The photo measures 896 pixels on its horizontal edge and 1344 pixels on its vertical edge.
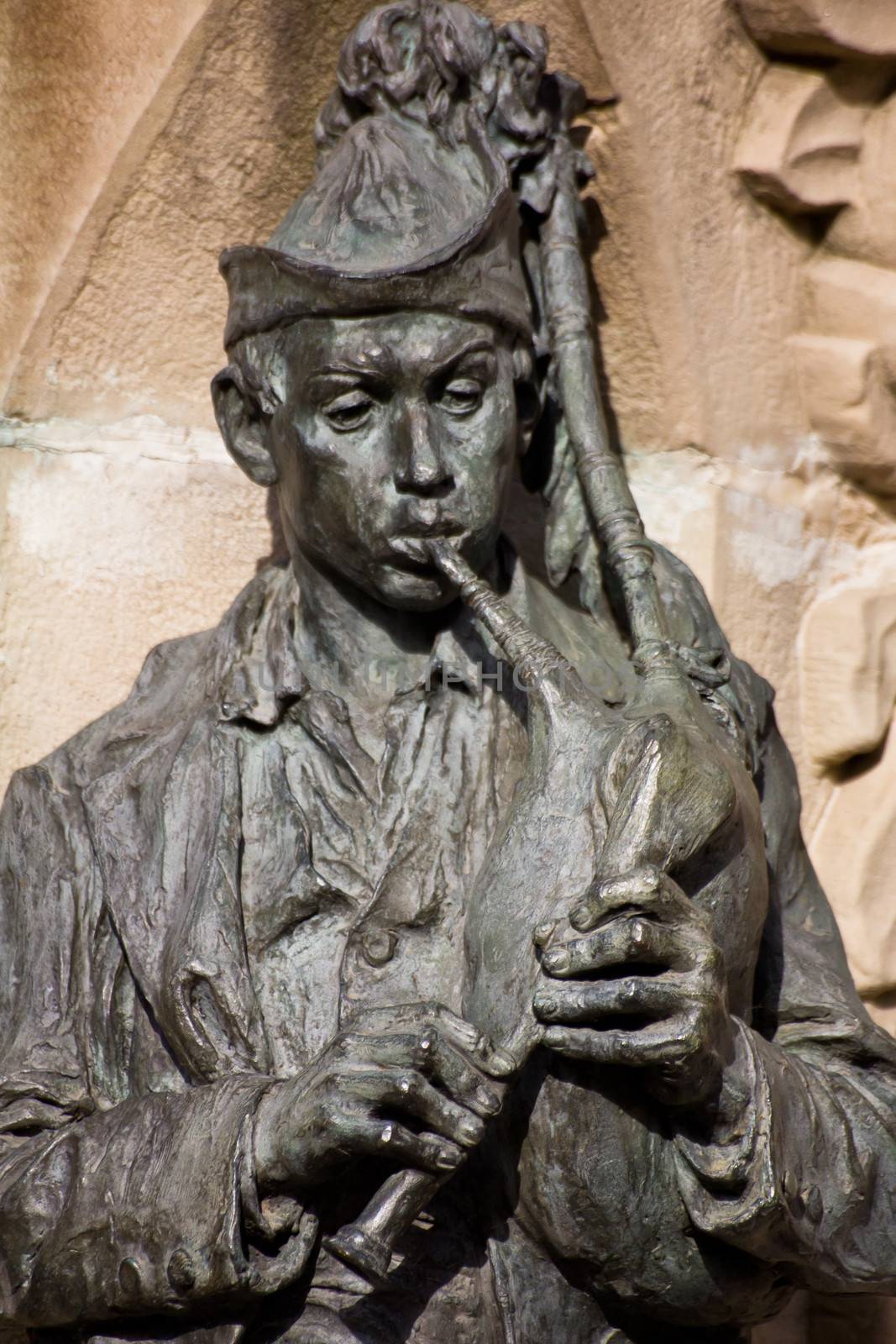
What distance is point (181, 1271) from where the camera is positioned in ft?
6.17

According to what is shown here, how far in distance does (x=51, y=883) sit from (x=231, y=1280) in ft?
1.67

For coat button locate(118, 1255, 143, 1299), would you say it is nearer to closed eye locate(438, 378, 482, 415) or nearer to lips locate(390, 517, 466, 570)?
lips locate(390, 517, 466, 570)

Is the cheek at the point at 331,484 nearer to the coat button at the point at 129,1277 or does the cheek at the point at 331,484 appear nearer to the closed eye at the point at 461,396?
the closed eye at the point at 461,396

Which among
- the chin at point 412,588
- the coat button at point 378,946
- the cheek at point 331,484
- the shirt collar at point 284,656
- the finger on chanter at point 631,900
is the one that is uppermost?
the cheek at point 331,484

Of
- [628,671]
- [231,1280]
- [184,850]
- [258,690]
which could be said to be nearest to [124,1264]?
[231,1280]

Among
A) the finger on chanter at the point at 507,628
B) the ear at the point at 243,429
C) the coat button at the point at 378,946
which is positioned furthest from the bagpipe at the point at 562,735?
the ear at the point at 243,429

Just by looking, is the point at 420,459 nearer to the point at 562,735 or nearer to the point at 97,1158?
the point at 562,735

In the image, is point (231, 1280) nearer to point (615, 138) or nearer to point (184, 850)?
point (184, 850)

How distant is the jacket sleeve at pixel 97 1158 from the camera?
1885 mm

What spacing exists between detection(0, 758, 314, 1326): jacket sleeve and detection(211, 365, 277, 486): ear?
411 millimetres

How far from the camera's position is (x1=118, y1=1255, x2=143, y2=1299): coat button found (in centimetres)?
190

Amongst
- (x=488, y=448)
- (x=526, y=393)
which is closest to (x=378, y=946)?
(x=488, y=448)

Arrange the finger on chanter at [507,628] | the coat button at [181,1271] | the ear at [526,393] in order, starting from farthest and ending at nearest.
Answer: the ear at [526,393], the finger on chanter at [507,628], the coat button at [181,1271]

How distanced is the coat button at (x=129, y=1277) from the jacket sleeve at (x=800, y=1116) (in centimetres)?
48
